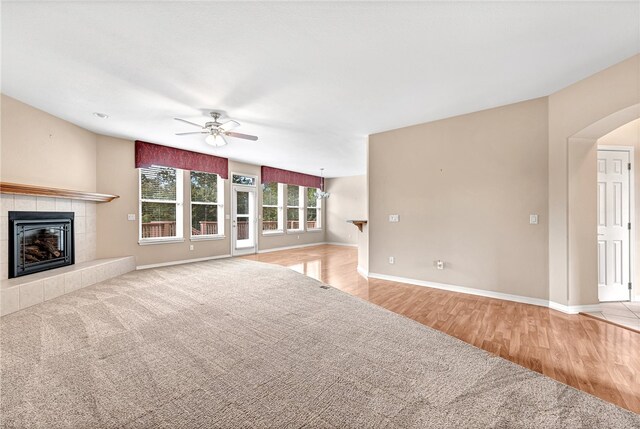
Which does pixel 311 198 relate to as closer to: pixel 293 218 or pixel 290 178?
pixel 293 218

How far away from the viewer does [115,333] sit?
2.64 m

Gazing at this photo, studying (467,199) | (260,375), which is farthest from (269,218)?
(260,375)

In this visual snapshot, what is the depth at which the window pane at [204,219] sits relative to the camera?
259 inches

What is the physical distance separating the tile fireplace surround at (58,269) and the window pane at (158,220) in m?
0.72

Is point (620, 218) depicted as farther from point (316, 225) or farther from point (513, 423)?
point (316, 225)

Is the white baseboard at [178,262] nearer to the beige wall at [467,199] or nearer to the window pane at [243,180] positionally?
→ the window pane at [243,180]

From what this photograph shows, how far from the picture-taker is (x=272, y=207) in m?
8.83

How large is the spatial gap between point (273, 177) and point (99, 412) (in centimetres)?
Answer: 734

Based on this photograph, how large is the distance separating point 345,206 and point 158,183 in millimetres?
6232

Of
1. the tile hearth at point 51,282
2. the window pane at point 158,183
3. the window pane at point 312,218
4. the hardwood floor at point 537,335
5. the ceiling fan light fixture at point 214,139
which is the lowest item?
the hardwood floor at point 537,335

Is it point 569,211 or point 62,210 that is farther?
point 62,210

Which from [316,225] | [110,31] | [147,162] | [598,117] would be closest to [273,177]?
[316,225]

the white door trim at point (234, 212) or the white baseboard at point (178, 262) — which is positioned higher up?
the white door trim at point (234, 212)

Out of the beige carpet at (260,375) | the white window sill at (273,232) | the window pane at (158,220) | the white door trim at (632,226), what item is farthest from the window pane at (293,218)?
the white door trim at (632,226)
